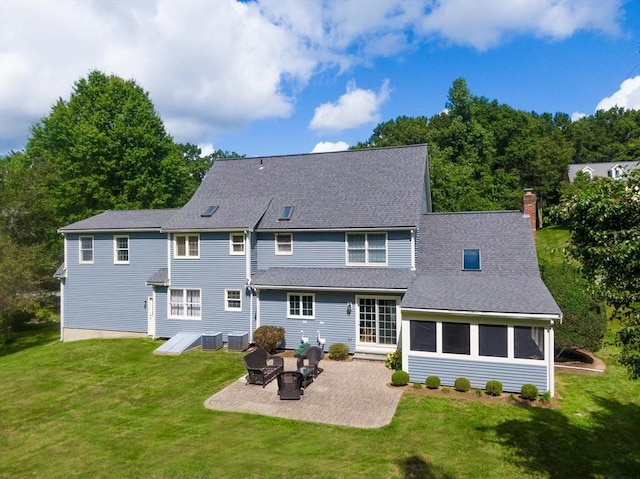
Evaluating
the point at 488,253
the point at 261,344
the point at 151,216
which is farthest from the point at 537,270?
the point at 151,216

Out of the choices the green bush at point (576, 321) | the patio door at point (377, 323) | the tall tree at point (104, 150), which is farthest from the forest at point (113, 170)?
the patio door at point (377, 323)

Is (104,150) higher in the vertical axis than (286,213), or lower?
higher

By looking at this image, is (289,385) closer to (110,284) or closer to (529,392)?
(529,392)

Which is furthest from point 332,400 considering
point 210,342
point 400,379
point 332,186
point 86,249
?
point 86,249

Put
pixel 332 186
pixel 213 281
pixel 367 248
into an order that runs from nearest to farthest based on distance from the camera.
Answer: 1. pixel 367 248
2. pixel 213 281
3. pixel 332 186

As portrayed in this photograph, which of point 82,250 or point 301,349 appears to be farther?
point 82,250

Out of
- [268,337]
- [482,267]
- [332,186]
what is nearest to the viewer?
[482,267]

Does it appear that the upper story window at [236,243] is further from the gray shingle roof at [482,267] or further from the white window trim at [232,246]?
the gray shingle roof at [482,267]

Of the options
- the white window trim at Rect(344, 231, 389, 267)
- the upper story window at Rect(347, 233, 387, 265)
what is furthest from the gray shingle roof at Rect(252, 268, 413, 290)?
the upper story window at Rect(347, 233, 387, 265)
